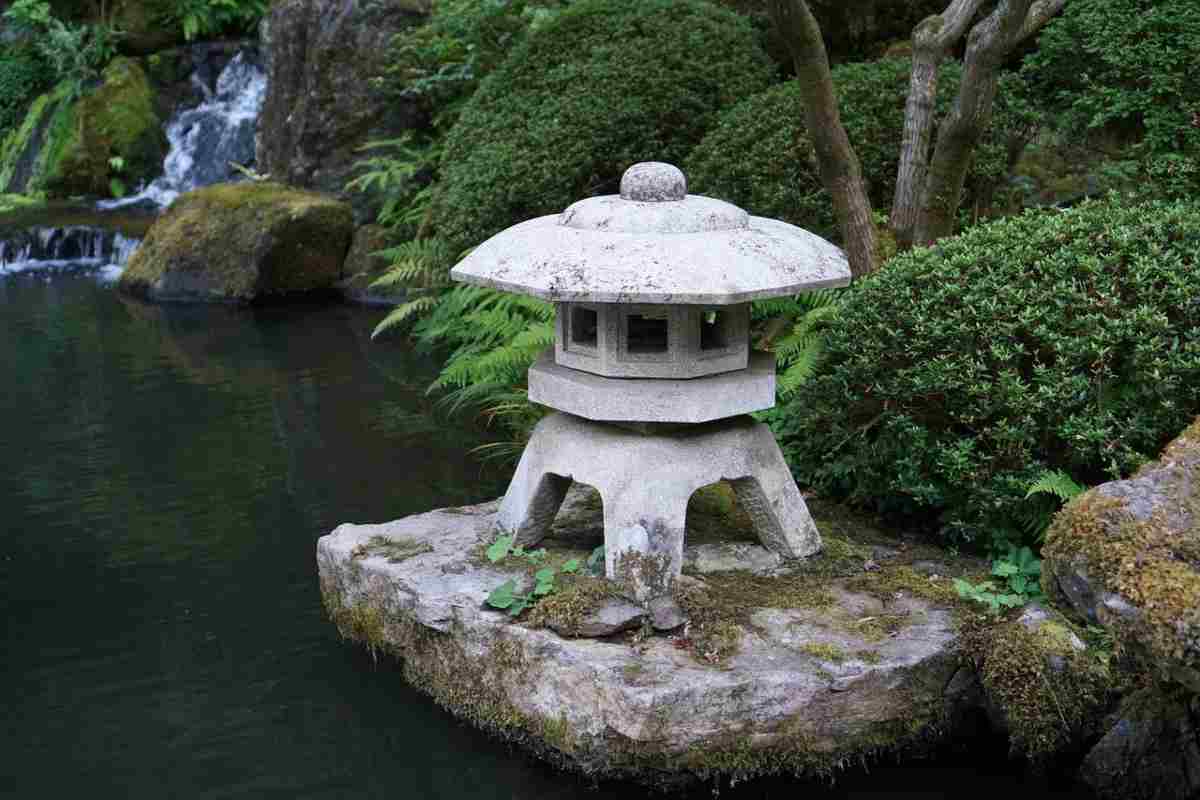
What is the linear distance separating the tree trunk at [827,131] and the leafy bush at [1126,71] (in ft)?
6.68

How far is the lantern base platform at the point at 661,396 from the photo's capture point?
6098 mm

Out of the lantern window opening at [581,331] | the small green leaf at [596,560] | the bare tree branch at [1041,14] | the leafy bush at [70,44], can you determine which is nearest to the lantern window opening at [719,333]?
the lantern window opening at [581,331]

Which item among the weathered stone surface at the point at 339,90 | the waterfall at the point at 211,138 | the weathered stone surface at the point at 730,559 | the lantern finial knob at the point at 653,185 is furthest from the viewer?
the waterfall at the point at 211,138

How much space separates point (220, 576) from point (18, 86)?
17550mm

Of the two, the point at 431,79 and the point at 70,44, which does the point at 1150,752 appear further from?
the point at 70,44

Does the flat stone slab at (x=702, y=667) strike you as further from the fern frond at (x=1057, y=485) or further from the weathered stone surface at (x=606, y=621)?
the fern frond at (x=1057, y=485)

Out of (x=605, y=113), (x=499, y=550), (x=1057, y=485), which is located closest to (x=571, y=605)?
(x=499, y=550)

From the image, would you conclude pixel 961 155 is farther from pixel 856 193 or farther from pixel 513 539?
→ pixel 513 539

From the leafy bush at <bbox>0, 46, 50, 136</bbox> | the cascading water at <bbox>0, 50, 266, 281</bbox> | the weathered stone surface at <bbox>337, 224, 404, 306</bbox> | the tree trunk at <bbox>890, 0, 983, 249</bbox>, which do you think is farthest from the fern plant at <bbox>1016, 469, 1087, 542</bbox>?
the leafy bush at <bbox>0, 46, 50, 136</bbox>

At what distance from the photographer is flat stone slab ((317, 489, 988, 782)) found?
5.39m

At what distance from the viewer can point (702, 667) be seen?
216 inches

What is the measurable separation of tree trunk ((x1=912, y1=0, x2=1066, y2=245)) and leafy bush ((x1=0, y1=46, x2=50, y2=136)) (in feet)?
60.2

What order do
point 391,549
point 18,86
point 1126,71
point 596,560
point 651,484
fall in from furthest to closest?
point 18,86 < point 1126,71 < point 391,549 < point 596,560 < point 651,484

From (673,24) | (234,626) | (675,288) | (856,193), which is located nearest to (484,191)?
(673,24)
